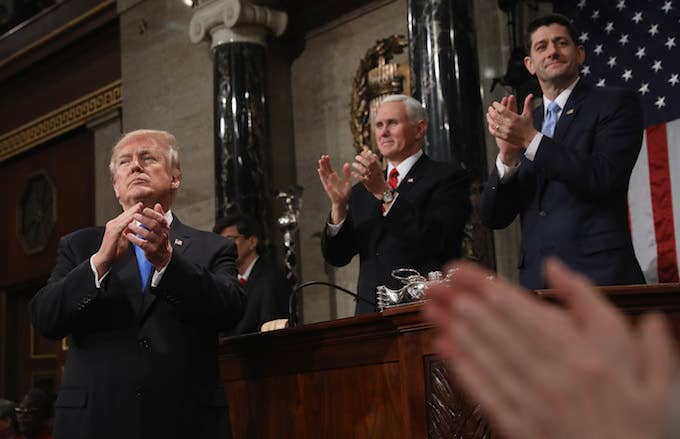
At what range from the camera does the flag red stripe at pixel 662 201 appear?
549 cm

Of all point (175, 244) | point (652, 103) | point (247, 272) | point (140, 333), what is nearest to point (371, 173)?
point (175, 244)

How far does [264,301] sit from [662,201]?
2.40 m

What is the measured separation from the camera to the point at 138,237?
8.61 ft

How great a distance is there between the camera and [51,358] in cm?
1012

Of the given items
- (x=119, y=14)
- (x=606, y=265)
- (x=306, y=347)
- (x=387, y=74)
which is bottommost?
(x=306, y=347)

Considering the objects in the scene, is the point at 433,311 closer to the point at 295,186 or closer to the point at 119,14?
the point at 295,186

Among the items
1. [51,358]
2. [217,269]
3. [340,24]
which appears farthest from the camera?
[51,358]

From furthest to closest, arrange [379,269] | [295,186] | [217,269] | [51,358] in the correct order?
[51,358], [295,186], [379,269], [217,269]

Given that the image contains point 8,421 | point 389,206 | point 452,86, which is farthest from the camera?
point 452,86

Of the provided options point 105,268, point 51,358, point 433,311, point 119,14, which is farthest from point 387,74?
point 433,311

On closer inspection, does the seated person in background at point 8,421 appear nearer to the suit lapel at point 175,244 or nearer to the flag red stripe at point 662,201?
the suit lapel at point 175,244

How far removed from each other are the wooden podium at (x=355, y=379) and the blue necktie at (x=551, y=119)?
101cm

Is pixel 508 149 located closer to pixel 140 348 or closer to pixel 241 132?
pixel 140 348

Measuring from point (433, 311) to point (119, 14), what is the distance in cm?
895
